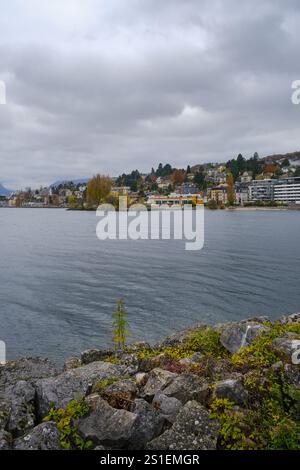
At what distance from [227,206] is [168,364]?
180346mm

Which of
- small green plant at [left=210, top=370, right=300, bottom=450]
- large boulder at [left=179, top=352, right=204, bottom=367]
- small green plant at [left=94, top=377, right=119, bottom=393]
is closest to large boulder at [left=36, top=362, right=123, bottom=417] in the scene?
small green plant at [left=94, top=377, right=119, bottom=393]

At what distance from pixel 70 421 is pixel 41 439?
0.57 meters

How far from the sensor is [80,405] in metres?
6.04

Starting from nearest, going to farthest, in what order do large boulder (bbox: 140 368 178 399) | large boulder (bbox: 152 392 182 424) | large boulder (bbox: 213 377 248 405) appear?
large boulder (bbox: 152 392 182 424)
large boulder (bbox: 213 377 248 405)
large boulder (bbox: 140 368 178 399)

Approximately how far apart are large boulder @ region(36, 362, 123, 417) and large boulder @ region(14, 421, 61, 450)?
86 cm

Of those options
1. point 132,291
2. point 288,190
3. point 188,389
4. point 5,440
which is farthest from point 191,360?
point 288,190

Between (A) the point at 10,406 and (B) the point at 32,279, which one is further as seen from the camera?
(B) the point at 32,279

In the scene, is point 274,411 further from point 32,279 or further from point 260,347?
point 32,279

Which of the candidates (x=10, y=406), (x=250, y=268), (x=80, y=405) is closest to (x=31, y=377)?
(x=10, y=406)

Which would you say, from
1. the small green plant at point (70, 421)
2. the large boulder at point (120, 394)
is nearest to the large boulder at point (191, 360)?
the large boulder at point (120, 394)

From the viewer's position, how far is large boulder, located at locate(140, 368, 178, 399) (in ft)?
21.7

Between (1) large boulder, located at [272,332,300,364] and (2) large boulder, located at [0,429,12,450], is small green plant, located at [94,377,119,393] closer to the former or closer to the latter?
(2) large boulder, located at [0,429,12,450]

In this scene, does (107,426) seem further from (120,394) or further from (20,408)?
(20,408)

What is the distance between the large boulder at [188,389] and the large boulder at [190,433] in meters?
0.57
